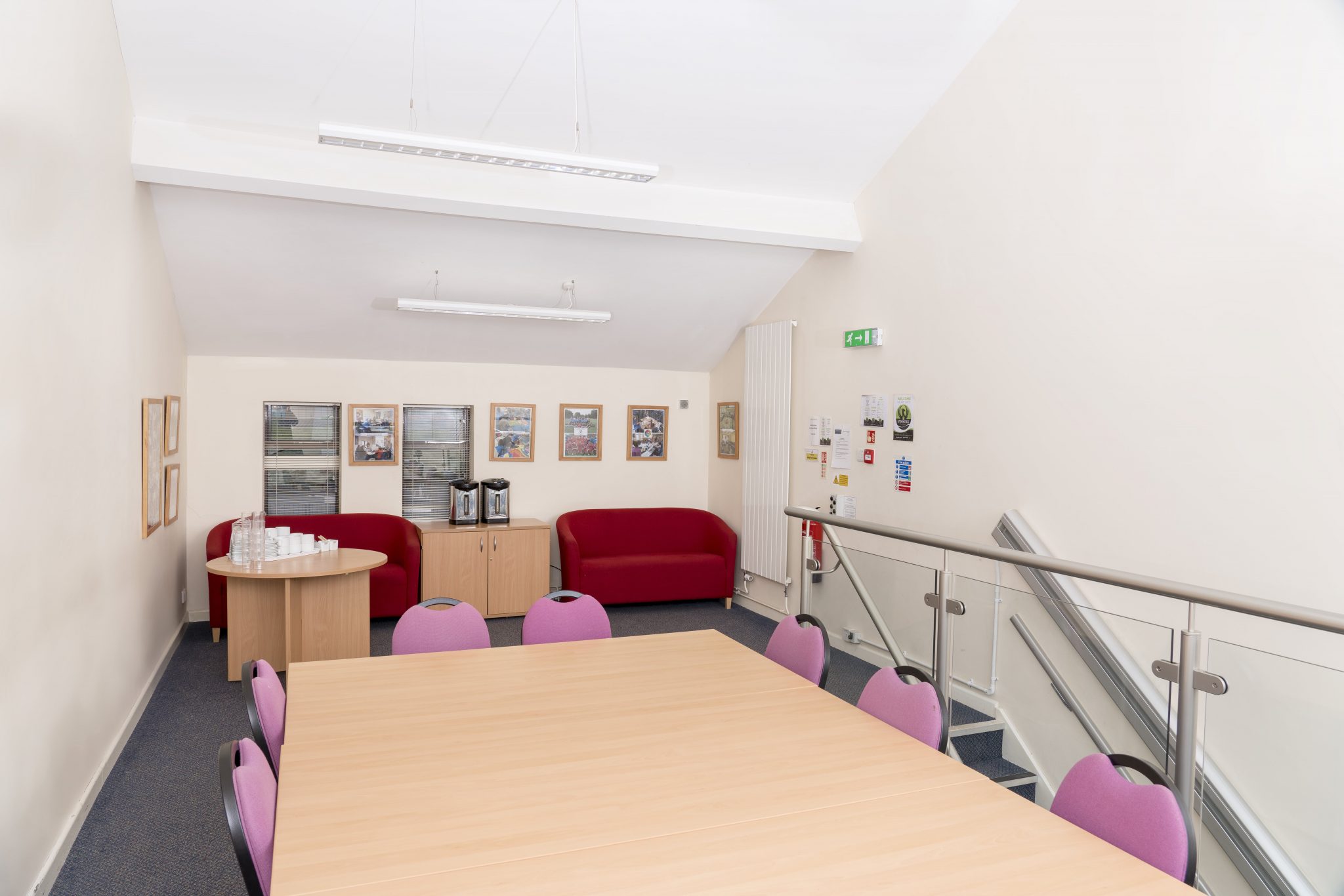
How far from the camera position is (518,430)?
24.7 feet

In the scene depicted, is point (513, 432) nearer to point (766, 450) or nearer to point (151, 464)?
point (766, 450)

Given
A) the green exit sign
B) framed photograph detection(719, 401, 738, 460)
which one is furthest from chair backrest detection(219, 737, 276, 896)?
framed photograph detection(719, 401, 738, 460)

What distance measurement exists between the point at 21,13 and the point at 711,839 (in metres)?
3.11

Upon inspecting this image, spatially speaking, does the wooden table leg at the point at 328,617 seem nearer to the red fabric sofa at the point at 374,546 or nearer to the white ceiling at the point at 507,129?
the red fabric sofa at the point at 374,546

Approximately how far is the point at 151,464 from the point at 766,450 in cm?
433

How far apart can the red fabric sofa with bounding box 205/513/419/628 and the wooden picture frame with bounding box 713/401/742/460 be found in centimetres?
287

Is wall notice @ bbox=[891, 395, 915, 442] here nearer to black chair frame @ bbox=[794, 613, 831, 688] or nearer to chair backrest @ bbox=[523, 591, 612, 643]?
black chair frame @ bbox=[794, 613, 831, 688]

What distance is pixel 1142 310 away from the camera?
371 centimetres

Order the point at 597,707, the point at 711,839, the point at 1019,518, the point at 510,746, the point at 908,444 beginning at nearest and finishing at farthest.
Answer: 1. the point at 711,839
2. the point at 510,746
3. the point at 597,707
4. the point at 1019,518
5. the point at 908,444

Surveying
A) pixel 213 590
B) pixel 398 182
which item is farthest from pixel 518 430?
pixel 398 182

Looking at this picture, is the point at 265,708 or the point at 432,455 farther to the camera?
the point at 432,455

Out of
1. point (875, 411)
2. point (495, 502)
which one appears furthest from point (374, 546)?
point (875, 411)

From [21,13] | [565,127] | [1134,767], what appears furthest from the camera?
[565,127]

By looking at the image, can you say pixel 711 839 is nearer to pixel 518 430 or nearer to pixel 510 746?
pixel 510 746
